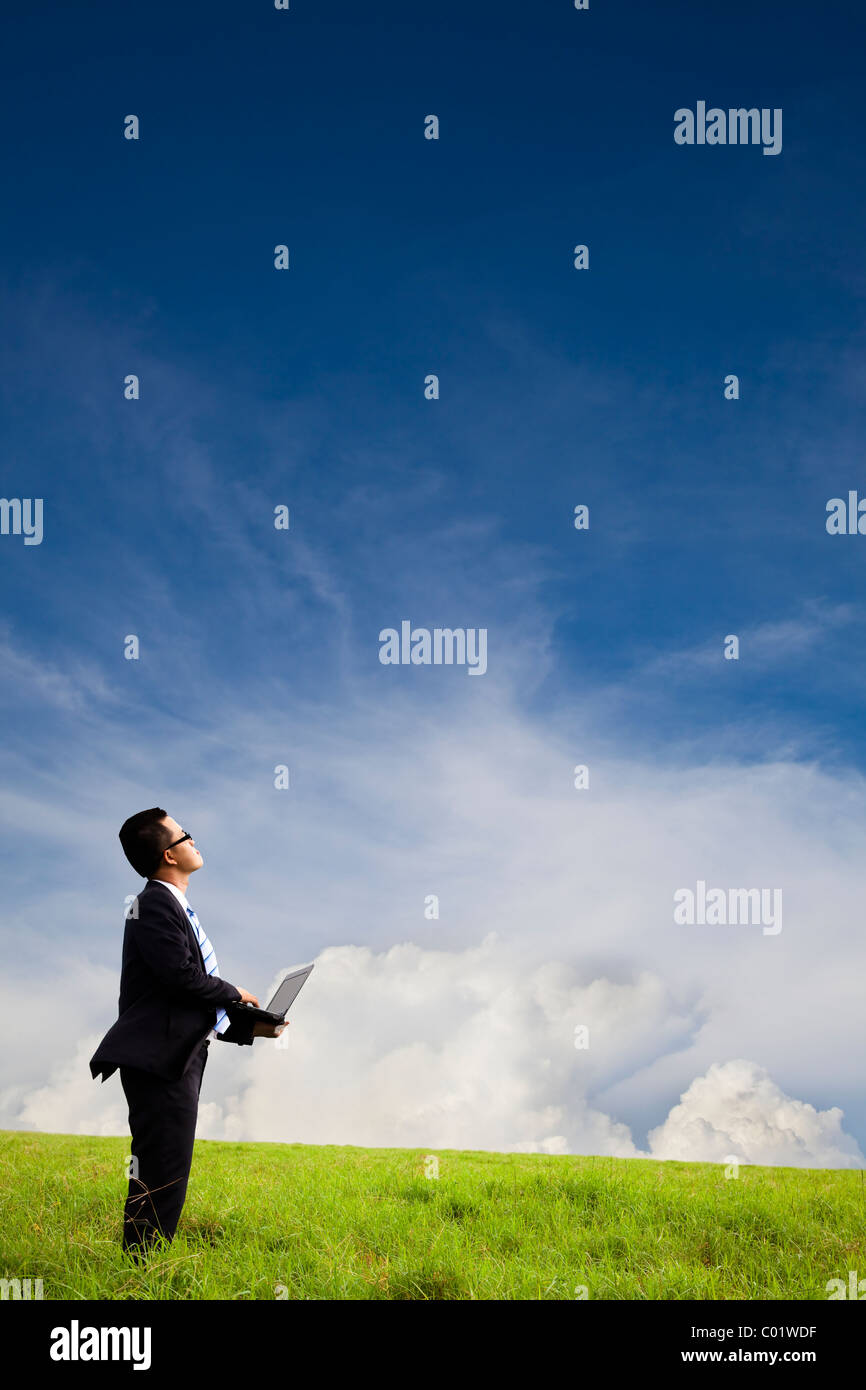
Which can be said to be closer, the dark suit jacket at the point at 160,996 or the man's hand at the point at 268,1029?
the dark suit jacket at the point at 160,996

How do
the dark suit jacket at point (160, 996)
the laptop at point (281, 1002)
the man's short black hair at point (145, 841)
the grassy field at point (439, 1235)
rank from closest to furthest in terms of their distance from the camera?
the grassy field at point (439, 1235)
the dark suit jacket at point (160, 996)
the laptop at point (281, 1002)
the man's short black hair at point (145, 841)

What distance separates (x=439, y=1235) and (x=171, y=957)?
9.20ft

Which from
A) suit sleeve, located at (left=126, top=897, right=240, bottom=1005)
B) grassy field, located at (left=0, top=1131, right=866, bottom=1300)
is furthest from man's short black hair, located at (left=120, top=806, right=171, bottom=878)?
grassy field, located at (left=0, top=1131, right=866, bottom=1300)

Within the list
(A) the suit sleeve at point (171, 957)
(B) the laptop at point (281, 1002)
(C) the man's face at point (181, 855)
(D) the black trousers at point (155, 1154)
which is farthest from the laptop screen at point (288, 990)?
(C) the man's face at point (181, 855)

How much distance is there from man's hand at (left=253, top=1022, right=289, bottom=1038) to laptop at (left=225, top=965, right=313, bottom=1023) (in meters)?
0.04

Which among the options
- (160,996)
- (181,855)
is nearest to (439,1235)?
(160,996)

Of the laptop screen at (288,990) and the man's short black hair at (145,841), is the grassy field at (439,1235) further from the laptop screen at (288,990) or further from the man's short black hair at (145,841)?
the man's short black hair at (145,841)

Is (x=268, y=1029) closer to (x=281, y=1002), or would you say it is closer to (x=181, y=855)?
(x=281, y=1002)

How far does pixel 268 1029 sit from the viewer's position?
18.5 feet

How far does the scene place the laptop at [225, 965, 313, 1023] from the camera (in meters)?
5.45

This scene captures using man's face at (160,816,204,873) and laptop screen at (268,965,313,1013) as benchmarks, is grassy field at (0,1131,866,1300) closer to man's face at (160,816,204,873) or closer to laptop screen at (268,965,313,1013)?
laptop screen at (268,965,313,1013)

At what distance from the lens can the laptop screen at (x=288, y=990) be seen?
5.63 meters
